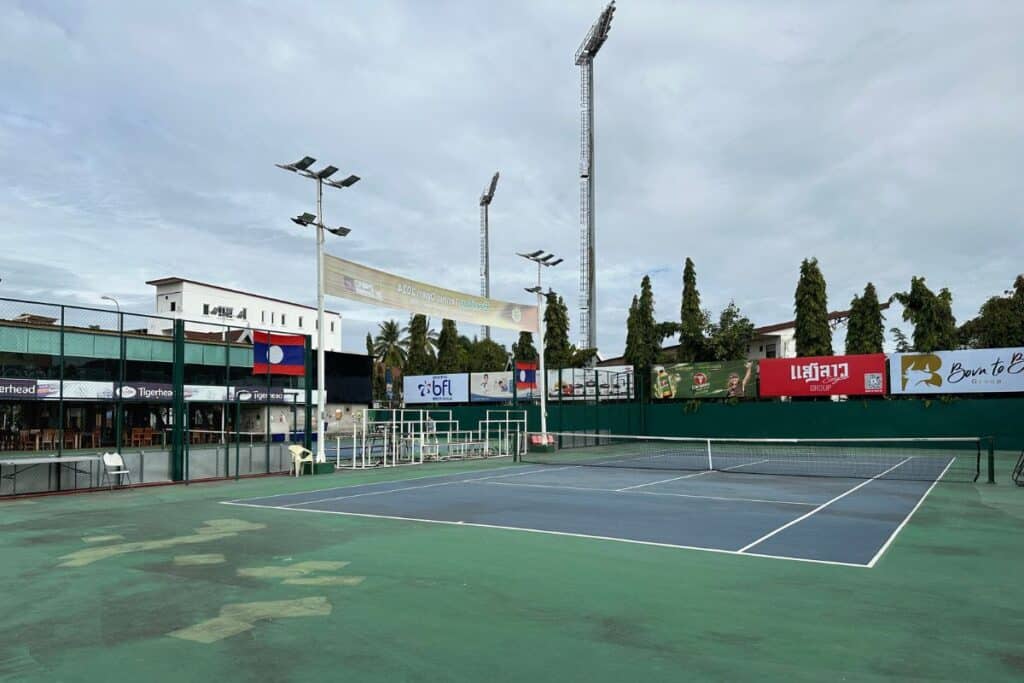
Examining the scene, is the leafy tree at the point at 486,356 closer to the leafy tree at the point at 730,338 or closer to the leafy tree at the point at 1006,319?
the leafy tree at the point at 730,338

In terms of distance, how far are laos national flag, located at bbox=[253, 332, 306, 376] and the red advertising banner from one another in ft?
82.7

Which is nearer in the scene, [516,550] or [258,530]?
[516,550]

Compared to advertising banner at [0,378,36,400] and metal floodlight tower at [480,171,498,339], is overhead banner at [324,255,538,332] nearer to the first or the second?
advertising banner at [0,378,36,400]

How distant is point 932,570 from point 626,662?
201 inches

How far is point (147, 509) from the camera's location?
1412cm

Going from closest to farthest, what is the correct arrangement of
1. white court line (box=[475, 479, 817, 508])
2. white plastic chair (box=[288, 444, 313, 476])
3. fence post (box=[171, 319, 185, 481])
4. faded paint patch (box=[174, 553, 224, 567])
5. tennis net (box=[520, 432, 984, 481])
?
faded paint patch (box=[174, 553, 224, 567]) < white court line (box=[475, 479, 817, 508]) < fence post (box=[171, 319, 185, 481]) < white plastic chair (box=[288, 444, 313, 476]) < tennis net (box=[520, 432, 984, 481])

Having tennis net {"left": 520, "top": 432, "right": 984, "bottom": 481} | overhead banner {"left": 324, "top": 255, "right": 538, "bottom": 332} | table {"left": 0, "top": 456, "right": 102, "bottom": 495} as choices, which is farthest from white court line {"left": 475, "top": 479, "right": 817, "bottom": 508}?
table {"left": 0, "top": 456, "right": 102, "bottom": 495}

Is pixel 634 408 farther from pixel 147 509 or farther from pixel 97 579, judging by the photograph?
pixel 97 579

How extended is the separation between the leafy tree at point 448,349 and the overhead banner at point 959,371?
39.7 meters

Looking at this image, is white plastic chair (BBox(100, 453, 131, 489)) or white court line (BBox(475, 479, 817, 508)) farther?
white plastic chair (BBox(100, 453, 131, 489))

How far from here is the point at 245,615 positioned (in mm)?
6812

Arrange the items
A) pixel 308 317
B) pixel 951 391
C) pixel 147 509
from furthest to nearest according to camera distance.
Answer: pixel 308 317
pixel 951 391
pixel 147 509

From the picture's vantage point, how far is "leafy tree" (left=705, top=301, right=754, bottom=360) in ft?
161

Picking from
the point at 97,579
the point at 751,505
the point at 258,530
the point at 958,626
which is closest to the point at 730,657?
the point at 958,626
